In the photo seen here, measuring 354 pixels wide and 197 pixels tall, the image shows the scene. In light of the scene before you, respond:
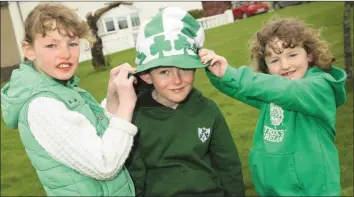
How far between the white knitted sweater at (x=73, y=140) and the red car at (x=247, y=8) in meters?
1.89

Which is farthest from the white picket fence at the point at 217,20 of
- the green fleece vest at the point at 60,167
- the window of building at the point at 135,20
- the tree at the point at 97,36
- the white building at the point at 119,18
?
the green fleece vest at the point at 60,167

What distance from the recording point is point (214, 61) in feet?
3.72

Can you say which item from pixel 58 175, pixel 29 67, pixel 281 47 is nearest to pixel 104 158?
pixel 58 175

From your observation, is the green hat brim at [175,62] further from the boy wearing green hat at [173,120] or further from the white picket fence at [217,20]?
the white picket fence at [217,20]

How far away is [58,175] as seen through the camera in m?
0.96

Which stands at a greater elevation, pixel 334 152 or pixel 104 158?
pixel 104 158

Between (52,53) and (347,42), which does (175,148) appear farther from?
(347,42)

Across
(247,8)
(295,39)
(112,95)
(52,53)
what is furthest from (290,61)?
(247,8)

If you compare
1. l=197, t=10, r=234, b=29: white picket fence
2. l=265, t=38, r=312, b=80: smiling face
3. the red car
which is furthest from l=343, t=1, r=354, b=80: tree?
l=265, t=38, r=312, b=80: smiling face

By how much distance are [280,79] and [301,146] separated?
219 millimetres

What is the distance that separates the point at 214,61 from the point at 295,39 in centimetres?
32

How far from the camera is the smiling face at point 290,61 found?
1.27 metres

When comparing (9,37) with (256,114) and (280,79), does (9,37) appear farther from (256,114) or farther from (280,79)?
(280,79)

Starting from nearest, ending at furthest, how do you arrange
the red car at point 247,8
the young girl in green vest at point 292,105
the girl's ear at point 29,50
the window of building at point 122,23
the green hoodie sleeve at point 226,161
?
the girl's ear at point 29,50 < the young girl in green vest at point 292,105 < the green hoodie sleeve at point 226,161 < the window of building at point 122,23 < the red car at point 247,8
